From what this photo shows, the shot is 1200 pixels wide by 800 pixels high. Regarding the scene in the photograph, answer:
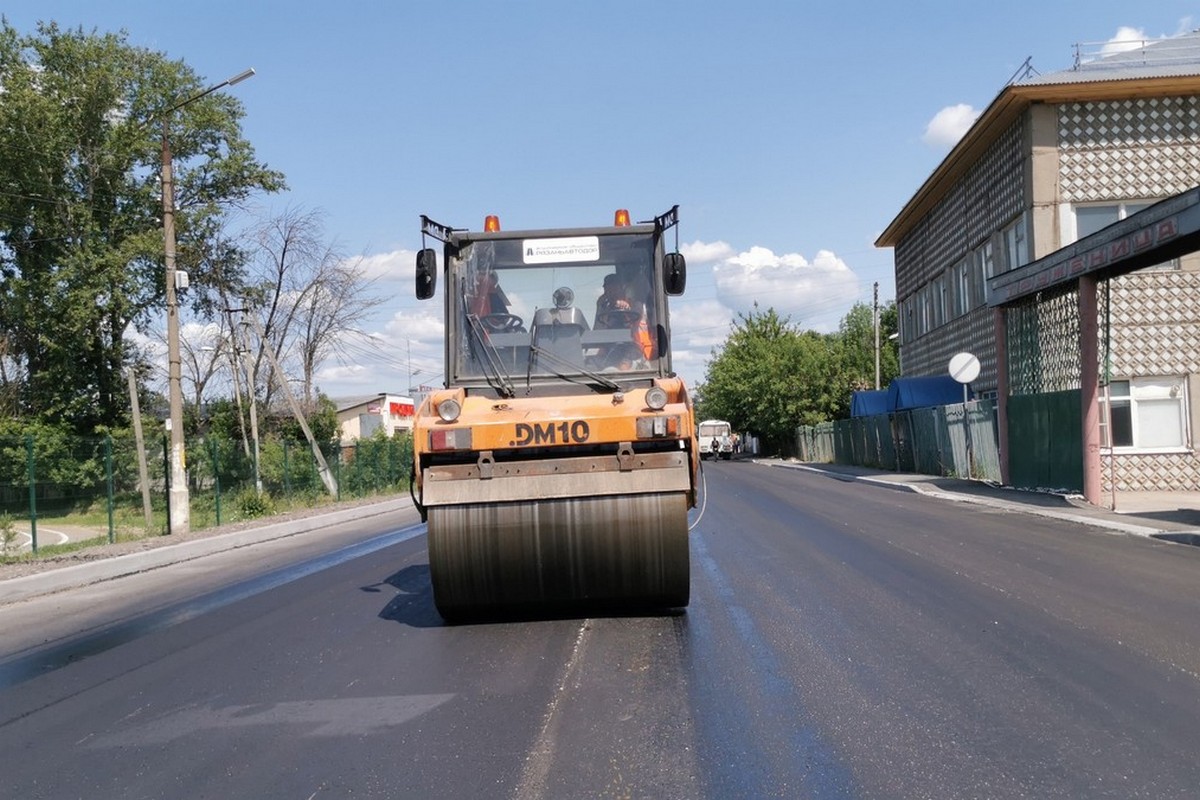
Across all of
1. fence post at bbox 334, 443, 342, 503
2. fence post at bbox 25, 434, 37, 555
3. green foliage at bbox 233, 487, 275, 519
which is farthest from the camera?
fence post at bbox 334, 443, 342, 503

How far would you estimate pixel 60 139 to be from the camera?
36062 millimetres

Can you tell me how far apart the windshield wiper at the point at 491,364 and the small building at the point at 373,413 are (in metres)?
67.3

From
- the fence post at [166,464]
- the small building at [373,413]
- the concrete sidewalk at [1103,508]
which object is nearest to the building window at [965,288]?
the concrete sidewalk at [1103,508]

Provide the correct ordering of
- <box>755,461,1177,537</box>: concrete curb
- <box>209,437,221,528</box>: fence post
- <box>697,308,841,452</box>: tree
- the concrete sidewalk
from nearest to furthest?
<box>755,461,1177,537</box>: concrete curb
the concrete sidewalk
<box>209,437,221,528</box>: fence post
<box>697,308,841,452</box>: tree

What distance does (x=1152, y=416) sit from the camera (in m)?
24.0

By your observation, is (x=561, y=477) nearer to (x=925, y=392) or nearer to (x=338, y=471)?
(x=338, y=471)

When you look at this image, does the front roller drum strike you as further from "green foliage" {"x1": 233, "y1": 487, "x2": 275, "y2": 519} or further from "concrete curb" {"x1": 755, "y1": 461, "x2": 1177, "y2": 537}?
"green foliage" {"x1": 233, "y1": 487, "x2": 275, "y2": 519}

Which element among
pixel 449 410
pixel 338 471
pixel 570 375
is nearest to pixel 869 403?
pixel 338 471

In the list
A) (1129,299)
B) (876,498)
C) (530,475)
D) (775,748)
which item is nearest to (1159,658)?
(775,748)

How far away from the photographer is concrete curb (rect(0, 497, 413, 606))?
42.1 ft

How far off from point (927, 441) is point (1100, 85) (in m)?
11.5

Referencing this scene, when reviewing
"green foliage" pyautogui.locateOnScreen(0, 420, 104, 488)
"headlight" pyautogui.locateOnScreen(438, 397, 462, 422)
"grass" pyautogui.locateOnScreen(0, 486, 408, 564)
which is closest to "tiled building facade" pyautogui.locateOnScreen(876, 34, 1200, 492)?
"headlight" pyautogui.locateOnScreen(438, 397, 462, 422)

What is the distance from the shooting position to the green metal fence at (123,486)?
17547 millimetres

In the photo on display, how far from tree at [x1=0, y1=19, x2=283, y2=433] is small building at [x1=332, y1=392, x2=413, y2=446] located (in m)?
36.4
